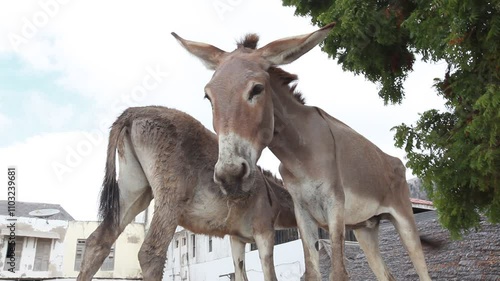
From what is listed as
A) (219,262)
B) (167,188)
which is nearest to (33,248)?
(219,262)

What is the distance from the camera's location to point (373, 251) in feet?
19.3

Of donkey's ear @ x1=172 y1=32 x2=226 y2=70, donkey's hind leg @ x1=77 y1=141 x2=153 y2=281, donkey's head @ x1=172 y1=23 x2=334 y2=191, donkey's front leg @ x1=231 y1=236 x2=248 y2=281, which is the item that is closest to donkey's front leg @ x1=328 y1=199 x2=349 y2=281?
donkey's head @ x1=172 y1=23 x2=334 y2=191

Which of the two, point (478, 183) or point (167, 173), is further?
point (478, 183)

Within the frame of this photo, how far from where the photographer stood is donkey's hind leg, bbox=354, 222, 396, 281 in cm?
584

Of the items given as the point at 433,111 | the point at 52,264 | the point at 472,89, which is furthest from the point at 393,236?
the point at 52,264

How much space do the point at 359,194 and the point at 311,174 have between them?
2.45 ft

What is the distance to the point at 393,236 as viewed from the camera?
14000mm

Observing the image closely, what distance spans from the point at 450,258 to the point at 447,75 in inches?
262

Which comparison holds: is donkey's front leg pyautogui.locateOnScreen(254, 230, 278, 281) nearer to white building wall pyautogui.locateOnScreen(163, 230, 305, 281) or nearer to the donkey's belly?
the donkey's belly

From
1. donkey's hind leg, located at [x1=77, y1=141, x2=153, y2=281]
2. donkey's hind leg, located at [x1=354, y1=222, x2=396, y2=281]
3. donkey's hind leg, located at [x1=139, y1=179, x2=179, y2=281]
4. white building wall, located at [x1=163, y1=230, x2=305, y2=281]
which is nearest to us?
donkey's hind leg, located at [x1=139, y1=179, x2=179, y2=281]

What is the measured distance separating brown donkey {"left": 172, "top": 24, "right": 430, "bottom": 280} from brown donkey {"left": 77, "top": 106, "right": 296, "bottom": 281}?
945mm

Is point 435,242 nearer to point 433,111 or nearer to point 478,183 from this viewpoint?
point 478,183

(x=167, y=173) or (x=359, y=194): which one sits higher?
(x=167, y=173)

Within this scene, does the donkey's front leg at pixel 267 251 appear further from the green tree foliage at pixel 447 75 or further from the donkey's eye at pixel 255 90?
the donkey's eye at pixel 255 90
